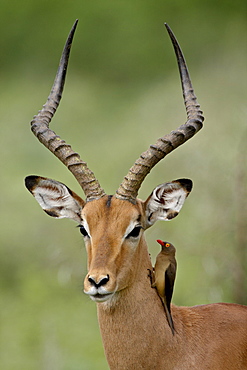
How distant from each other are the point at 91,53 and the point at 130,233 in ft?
67.6

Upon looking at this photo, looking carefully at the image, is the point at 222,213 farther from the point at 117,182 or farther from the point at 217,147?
the point at 117,182

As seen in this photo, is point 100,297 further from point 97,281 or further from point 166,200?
point 166,200

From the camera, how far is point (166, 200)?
7.32 metres

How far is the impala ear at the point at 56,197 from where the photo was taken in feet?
24.0

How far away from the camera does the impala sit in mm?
6785

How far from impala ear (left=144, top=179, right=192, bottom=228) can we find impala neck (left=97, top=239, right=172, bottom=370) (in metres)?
0.45

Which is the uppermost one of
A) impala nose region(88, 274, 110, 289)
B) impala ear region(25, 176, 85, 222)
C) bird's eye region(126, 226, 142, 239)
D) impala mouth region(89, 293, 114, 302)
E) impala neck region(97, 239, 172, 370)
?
impala ear region(25, 176, 85, 222)

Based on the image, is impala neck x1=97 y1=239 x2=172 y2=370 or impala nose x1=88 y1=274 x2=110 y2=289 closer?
impala nose x1=88 y1=274 x2=110 y2=289

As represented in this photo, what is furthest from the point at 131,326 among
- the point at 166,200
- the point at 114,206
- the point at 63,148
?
the point at 63,148

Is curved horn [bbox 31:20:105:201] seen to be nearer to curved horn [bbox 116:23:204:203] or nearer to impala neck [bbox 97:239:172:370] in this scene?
curved horn [bbox 116:23:204:203]

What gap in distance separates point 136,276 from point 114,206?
60 centimetres

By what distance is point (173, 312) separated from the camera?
24.0 ft

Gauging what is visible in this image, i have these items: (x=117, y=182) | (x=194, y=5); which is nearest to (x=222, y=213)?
(x=117, y=182)

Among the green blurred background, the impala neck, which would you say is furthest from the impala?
the green blurred background
